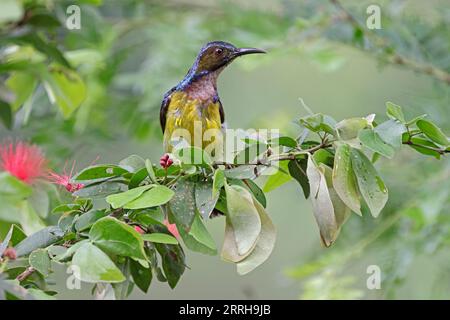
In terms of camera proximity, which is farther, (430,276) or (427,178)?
(430,276)

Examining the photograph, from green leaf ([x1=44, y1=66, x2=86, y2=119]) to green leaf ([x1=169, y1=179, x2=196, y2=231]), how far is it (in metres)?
0.76

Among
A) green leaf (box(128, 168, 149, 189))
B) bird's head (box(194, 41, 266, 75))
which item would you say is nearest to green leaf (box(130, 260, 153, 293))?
green leaf (box(128, 168, 149, 189))

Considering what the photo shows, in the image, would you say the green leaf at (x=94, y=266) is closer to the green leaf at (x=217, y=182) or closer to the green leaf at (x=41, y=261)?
the green leaf at (x=41, y=261)

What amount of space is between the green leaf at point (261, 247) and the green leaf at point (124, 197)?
0.20 m

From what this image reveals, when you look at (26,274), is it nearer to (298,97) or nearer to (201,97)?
(201,97)

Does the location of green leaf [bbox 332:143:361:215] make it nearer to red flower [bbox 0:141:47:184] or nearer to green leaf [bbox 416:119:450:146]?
green leaf [bbox 416:119:450:146]

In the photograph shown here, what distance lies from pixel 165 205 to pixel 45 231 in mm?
213

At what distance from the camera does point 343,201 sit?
144 centimetres

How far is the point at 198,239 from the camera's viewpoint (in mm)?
1378

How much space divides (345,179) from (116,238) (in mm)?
412

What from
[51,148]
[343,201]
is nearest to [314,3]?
[51,148]

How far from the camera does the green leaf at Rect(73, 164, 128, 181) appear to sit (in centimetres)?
147

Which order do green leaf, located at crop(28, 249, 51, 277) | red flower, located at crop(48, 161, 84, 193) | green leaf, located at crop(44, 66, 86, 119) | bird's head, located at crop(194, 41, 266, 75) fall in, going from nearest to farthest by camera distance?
green leaf, located at crop(28, 249, 51, 277)
red flower, located at crop(48, 161, 84, 193)
green leaf, located at crop(44, 66, 86, 119)
bird's head, located at crop(194, 41, 266, 75)

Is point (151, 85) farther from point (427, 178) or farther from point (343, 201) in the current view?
point (343, 201)
